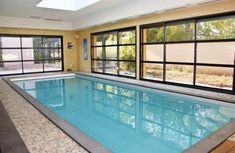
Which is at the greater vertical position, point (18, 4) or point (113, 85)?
point (18, 4)

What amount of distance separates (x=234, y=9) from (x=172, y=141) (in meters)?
4.20

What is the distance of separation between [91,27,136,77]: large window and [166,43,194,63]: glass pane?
1.78 m

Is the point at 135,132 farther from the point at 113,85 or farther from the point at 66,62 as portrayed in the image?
the point at 66,62

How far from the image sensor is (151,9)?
660 centimetres

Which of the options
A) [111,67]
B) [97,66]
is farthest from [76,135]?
[97,66]

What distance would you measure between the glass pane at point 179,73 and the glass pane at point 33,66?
25.5ft

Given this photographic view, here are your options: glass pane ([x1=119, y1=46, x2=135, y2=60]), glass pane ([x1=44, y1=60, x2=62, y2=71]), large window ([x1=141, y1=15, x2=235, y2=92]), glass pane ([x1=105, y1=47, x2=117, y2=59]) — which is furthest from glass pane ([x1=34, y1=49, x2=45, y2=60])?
large window ([x1=141, y1=15, x2=235, y2=92])

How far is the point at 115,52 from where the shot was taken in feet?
32.6

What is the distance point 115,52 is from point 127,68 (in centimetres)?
122

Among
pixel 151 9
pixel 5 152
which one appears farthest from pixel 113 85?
pixel 5 152

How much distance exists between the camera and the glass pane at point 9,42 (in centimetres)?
1056

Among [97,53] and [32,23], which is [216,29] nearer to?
[97,53]

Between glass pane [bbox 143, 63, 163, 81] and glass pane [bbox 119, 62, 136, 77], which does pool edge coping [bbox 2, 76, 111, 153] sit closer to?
glass pane [bbox 143, 63, 163, 81]

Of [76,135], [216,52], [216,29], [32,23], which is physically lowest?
[76,135]
